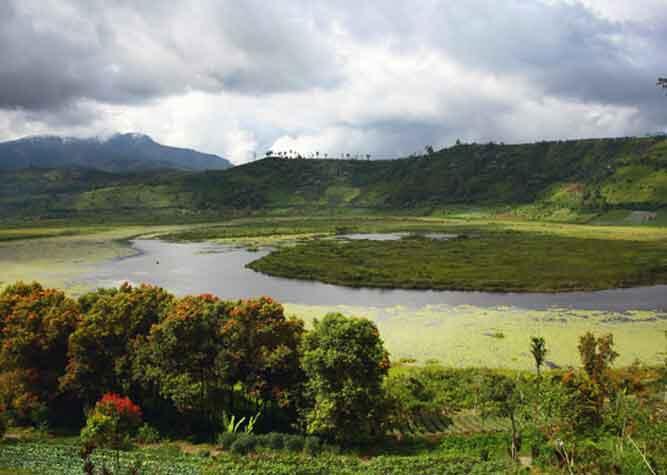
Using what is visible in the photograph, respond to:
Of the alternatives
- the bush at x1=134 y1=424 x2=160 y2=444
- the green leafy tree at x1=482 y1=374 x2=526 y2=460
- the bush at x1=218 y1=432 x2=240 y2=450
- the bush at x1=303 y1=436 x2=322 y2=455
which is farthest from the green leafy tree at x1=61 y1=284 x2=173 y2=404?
the green leafy tree at x1=482 y1=374 x2=526 y2=460

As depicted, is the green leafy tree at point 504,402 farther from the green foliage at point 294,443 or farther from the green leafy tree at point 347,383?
the green foliage at point 294,443

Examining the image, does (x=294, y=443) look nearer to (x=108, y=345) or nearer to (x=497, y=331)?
(x=108, y=345)

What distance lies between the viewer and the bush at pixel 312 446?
1348 inches

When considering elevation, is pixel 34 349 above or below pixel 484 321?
above

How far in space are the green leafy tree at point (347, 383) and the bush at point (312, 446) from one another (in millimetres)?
768

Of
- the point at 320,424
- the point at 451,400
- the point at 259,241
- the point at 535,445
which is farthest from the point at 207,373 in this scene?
the point at 259,241

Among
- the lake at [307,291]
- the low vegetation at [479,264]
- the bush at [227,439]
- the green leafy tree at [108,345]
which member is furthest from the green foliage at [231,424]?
the low vegetation at [479,264]

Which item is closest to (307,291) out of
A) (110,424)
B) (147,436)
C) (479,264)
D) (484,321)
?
(484,321)

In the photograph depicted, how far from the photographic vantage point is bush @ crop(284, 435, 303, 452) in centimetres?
3444

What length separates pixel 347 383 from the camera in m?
35.1

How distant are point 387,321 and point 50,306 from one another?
39.5 meters

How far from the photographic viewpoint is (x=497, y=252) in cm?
13125

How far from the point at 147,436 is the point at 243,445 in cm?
800

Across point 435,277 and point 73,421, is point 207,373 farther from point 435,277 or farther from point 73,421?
point 435,277
